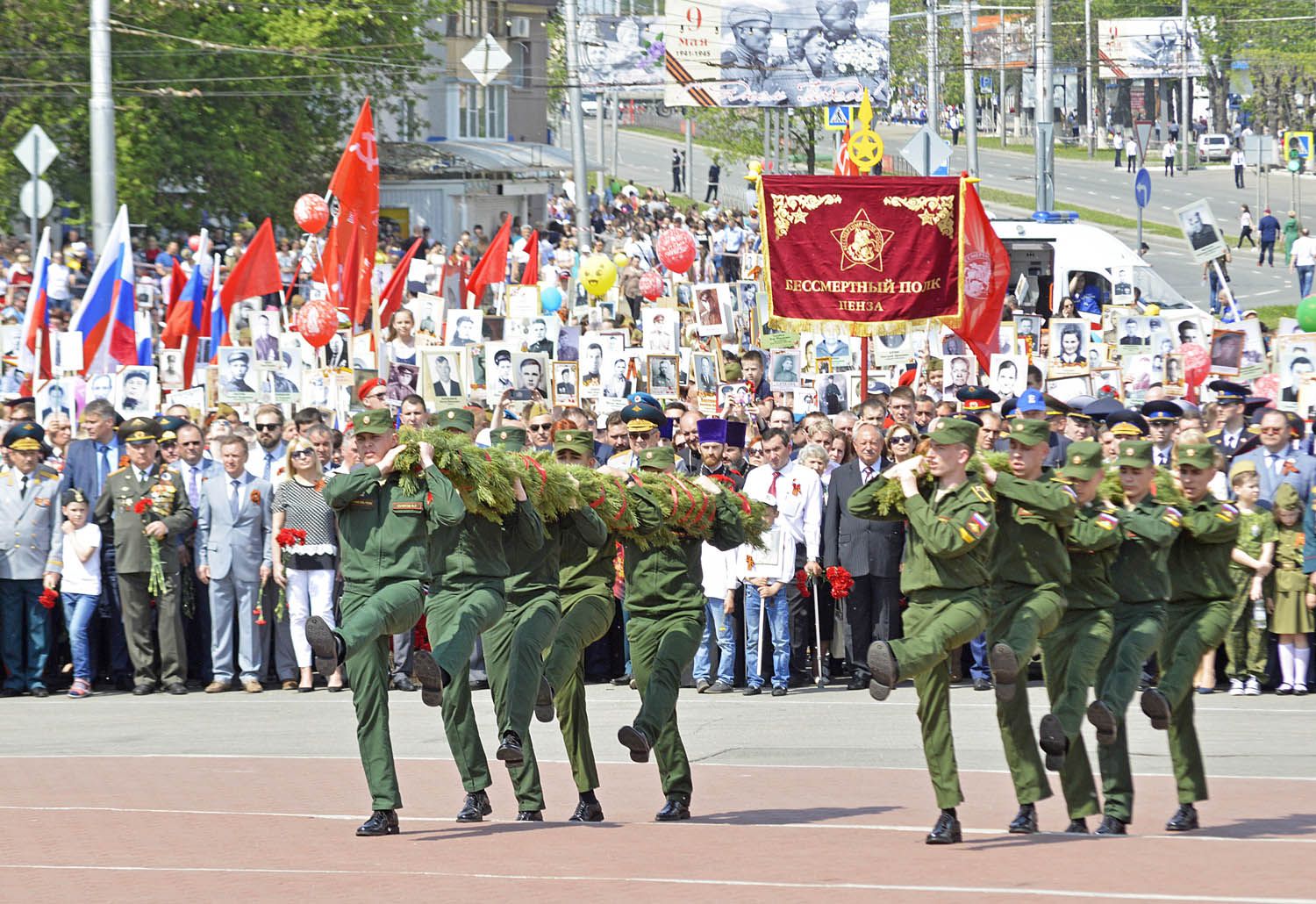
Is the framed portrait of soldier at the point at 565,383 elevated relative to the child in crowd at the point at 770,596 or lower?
elevated

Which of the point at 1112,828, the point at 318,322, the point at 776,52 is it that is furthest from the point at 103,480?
the point at 776,52

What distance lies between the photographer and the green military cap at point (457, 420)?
1078 cm

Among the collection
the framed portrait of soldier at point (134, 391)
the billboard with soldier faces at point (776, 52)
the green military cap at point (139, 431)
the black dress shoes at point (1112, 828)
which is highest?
the billboard with soldier faces at point (776, 52)

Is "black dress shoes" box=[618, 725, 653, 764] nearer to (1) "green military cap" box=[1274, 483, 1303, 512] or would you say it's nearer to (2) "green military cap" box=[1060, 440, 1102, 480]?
(2) "green military cap" box=[1060, 440, 1102, 480]

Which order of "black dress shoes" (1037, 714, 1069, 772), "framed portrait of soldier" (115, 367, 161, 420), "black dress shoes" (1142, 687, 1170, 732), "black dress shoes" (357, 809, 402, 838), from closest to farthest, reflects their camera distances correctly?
"black dress shoes" (1037, 714, 1069, 772)
"black dress shoes" (1142, 687, 1170, 732)
"black dress shoes" (357, 809, 402, 838)
"framed portrait of soldier" (115, 367, 161, 420)

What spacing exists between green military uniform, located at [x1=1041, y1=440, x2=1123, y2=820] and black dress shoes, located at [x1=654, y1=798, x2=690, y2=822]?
1.89 meters

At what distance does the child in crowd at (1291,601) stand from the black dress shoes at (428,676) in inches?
288

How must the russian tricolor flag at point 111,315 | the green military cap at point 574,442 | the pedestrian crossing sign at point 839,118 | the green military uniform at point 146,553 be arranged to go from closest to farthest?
the green military cap at point 574,442 < the green military uniform at point 146,553 < the russian tricolor flag at point 111,315 < the pedestrian crossing sign at point 839,118

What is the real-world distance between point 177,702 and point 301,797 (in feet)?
14.8

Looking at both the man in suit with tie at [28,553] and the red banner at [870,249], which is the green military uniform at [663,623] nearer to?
the man in suit with tie at [28,553]

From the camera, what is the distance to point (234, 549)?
15945 millimetres

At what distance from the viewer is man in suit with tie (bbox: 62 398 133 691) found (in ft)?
53.1

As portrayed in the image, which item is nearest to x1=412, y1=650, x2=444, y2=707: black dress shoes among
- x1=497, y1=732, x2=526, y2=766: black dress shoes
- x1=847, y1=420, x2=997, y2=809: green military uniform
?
x1=497, y1=732, x2=526, y2=766: black dress shoes

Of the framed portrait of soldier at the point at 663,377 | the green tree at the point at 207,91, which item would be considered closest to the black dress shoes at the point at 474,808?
the framed portrait of soldier at the point at 663,377
